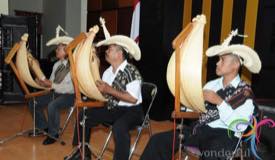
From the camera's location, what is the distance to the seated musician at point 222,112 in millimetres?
1881

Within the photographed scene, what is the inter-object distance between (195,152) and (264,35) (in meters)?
2.02

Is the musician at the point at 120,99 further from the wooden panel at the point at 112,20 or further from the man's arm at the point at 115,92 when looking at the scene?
the wooden panel at the point at 112,20

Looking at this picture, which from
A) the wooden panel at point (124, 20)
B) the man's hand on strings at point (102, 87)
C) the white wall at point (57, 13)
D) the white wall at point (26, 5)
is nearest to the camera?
the man's hand on strings at point (102, 87)

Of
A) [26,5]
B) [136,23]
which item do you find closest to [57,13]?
[26,5]

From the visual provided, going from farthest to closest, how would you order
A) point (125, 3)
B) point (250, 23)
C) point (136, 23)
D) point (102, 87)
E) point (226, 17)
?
point (125, 3) → point (136, 23) → point (226, 17) → point (250, 23) → point (102, 87)

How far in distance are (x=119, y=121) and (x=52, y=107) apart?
3.69 feet

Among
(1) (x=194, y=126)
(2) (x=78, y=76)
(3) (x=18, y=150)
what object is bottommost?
(3) (x=18, y=150)

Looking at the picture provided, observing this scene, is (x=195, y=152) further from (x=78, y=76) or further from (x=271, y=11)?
(x=271, y=11)

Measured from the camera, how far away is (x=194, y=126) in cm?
218

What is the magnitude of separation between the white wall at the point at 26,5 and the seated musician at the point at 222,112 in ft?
25.7

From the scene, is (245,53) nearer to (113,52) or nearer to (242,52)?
(242,52)

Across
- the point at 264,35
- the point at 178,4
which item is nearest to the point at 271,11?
the point at 264,35

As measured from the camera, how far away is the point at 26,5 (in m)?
8.98

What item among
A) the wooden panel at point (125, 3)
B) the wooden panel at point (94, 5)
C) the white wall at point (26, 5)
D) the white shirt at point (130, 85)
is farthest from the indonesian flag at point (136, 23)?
the white wall at point (26, 5)
